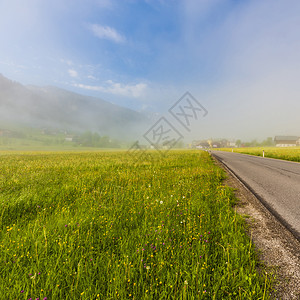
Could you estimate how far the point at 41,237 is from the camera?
2492 millimetres

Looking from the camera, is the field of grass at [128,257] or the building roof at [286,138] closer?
the field of grass at [128,257]

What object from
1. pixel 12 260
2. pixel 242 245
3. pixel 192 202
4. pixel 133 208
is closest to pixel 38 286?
pixel 12 260

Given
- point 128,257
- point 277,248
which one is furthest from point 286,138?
point 128,257

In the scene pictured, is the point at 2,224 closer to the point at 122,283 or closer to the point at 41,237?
the point at 41,237

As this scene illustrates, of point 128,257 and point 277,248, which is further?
point 277,248

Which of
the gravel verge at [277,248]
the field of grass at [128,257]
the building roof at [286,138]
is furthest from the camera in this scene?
the building roof at [286,138]

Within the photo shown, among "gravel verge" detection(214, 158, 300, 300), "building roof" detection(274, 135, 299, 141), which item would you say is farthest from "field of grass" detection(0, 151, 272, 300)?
"building roof" detection(274, 135, 299, 141)

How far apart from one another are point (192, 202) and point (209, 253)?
184 centimetres

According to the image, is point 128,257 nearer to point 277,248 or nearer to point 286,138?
point 277,248

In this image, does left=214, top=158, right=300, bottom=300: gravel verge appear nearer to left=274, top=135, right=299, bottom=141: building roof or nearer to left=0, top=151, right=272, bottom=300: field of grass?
left=0, top=151, right=272, bottom=300: field of grass

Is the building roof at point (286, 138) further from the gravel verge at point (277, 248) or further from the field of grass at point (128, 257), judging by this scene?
the field of grass at point (128, 257)

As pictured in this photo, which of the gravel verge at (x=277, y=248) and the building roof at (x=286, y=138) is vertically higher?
the building roof at (x=286, y=138)

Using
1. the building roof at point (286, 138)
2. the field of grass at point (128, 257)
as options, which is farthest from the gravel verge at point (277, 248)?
the building roof at point (286, 138)

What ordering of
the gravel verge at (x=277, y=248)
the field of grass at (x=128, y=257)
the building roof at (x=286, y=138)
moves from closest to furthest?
1. the field of grass at (x=128, y=257)
2. the gravel verge at (x=277, y=248)
3. the building roof at (x=286, y=138)
